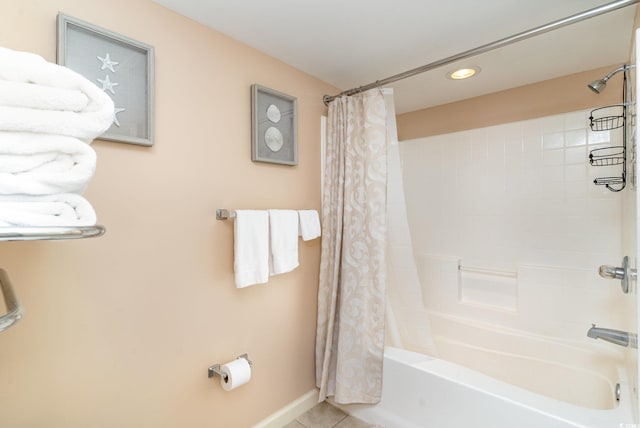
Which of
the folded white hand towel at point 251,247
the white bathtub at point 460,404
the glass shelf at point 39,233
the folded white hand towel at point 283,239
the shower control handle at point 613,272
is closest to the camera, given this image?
the glass shelf at point 39,233

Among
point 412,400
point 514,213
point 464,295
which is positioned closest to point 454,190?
point 514,213

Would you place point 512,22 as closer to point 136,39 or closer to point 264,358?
point 136,39

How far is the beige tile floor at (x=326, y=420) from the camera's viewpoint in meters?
Answer: 1.82

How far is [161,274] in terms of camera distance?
1.32 metres

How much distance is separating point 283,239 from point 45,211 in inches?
43.1

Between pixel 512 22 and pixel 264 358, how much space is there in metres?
2.09

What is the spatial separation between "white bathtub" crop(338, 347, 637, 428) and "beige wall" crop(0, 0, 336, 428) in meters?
0.60

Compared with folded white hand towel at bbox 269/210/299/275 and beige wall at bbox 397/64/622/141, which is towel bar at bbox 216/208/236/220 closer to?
folded white hand towel at bbox 269/210/299/275

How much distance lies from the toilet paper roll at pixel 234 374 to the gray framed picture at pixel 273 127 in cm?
102

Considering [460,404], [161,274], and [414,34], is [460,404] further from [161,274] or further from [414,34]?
[414,34]

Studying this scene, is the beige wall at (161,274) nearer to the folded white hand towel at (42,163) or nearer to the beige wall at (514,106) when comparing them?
the folded white hand towel at (42,163)

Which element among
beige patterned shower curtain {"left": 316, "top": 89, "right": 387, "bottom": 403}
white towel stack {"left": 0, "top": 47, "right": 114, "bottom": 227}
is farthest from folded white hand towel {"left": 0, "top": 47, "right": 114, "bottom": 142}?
beige patterned shower curtain {"left": 316, "top": 89, "right": 387, "bottom": 403}

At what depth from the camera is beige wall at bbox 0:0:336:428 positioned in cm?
105

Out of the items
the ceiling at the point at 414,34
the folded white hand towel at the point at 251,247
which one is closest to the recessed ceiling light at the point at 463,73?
the ceiling at the point at 414,34
